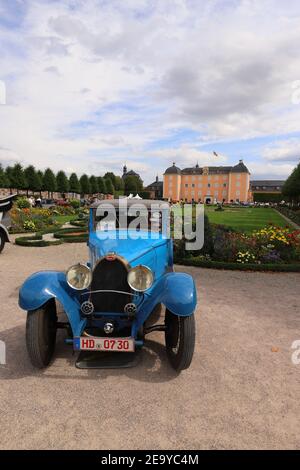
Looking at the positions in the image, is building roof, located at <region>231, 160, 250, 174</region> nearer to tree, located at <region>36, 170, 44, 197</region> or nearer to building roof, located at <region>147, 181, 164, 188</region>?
building roof, located at <region>147, 181, 164, 188</region>

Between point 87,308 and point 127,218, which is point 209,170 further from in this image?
point 87,308

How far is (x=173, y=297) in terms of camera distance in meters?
3.94

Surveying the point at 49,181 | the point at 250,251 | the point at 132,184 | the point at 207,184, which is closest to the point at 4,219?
the point at 250,251

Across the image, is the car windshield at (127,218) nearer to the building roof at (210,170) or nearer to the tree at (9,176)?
the tree at (9,176)

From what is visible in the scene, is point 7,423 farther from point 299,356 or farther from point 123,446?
point 299,356

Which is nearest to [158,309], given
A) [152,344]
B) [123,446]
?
[152,344]

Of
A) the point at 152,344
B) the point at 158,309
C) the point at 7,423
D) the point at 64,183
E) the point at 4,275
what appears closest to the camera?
the point at 7,423

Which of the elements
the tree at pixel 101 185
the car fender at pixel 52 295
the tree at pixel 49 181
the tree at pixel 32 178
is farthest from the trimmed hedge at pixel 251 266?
the tree at pixel 101 185

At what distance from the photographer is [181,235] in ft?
37.8

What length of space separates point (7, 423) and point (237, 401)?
94.6 inches

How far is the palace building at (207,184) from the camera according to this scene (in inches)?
4424

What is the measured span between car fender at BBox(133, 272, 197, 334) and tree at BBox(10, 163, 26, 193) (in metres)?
59.5

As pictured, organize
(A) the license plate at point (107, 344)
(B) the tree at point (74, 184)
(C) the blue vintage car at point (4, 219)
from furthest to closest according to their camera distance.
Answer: (B) the tree at point (74, 184)
(C) the blue vintage car at point (4, 219)
(A) the license plate at point (107, 344)

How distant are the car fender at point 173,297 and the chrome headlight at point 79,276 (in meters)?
0.85
